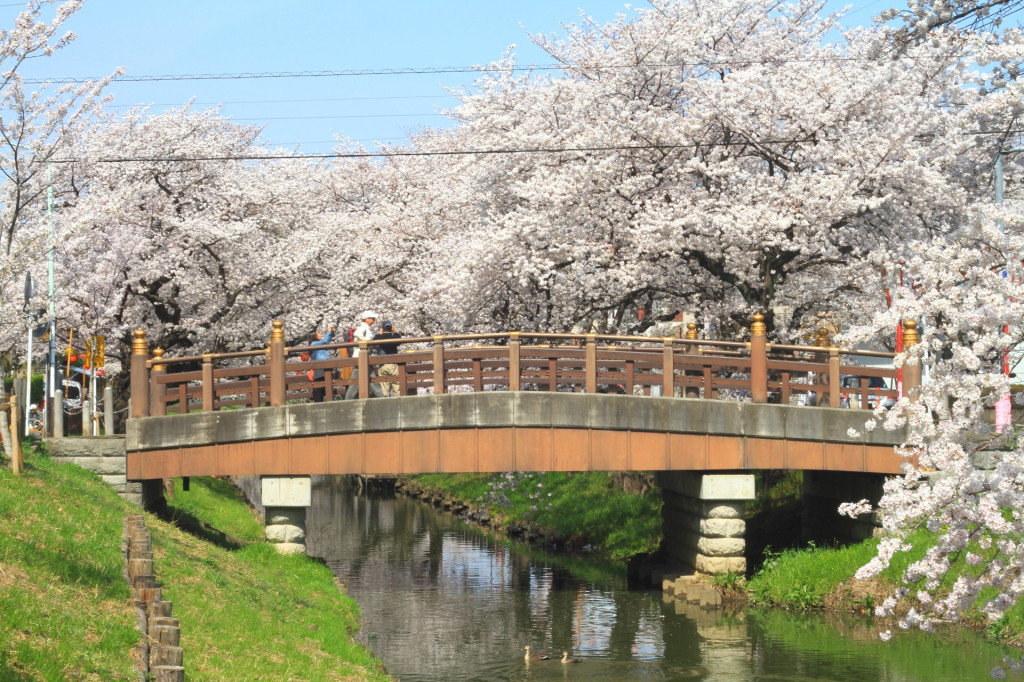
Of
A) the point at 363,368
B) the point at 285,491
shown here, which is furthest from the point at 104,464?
the point at 363,368

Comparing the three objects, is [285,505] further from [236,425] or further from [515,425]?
[515,425]

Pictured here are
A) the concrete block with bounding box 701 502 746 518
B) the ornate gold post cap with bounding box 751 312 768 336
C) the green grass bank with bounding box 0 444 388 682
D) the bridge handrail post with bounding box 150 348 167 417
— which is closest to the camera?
the green grass bank with bounding box 0 444 388 682

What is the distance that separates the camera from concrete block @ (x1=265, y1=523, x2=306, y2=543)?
2278 centimetres

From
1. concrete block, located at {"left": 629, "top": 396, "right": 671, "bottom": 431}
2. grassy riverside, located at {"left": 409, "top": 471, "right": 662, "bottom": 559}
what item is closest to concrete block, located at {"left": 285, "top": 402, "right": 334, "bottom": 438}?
concrete block, located at {"left": 629, "top": 396, "right": 671, "bottom": 431}

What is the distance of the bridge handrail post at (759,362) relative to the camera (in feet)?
74.2

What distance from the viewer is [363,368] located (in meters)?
22.5

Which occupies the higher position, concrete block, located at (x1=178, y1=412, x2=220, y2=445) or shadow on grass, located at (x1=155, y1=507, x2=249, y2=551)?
concrete block, located at (x1=178, y1=412, x2=220, y2=445)

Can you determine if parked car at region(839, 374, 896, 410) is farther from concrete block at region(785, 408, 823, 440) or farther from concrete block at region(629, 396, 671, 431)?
concrete block at region(629, 396, 671, 431)

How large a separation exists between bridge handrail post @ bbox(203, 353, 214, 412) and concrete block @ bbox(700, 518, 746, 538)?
9.42m

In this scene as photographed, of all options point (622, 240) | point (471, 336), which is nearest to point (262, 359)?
point (622, 240)

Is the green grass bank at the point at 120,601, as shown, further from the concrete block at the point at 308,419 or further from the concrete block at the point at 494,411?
the concrete block at the point at 494,411

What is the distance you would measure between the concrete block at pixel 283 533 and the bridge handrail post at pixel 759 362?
28.9 ft

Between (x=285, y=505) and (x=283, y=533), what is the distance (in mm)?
513

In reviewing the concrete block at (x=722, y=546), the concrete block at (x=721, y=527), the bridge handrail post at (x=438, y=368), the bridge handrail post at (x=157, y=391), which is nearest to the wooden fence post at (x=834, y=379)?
the concrete block at (x=721, y=527)
